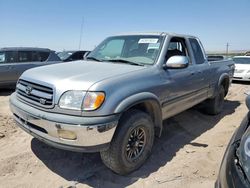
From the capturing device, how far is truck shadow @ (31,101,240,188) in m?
3.23

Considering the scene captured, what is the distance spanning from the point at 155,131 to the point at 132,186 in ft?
3.32

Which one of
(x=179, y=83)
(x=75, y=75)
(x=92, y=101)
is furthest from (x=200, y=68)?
(x=92, y=101)

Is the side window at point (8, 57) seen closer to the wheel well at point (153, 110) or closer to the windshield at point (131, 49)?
the windshield at point (131, 49)

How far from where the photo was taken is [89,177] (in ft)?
10.7

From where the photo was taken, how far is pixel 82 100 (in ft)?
9.14

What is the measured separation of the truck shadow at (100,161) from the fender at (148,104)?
1.61ft

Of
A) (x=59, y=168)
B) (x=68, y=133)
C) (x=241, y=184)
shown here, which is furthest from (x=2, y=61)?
(x=241, y=184)

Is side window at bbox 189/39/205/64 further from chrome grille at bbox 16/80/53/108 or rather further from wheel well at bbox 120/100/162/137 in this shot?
chrome grille at bbox 16/80/53/108

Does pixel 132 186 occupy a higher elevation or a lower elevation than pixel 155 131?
lower

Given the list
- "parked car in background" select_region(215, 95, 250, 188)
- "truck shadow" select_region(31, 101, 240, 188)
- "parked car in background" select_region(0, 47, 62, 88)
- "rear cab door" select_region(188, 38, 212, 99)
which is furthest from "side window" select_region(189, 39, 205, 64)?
"parked car in background" select_region(0, 47, 62, 88)

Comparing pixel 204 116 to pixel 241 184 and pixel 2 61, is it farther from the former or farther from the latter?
pixel 2 61

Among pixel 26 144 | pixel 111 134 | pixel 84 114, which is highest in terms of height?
pixel 84 114

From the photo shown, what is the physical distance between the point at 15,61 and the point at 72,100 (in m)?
6.90

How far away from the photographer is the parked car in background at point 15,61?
851 centimetres
